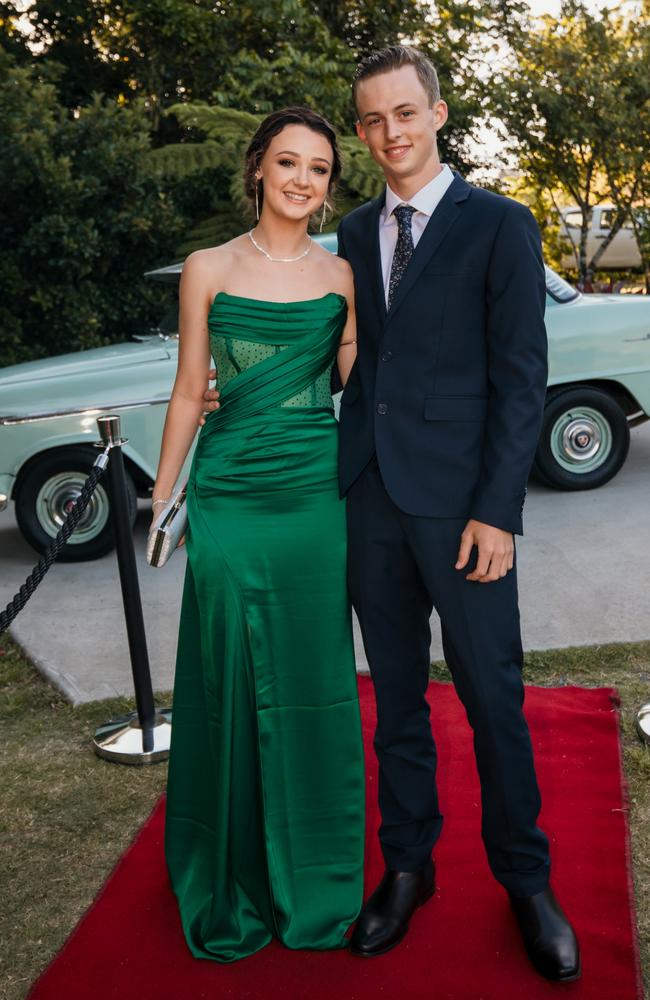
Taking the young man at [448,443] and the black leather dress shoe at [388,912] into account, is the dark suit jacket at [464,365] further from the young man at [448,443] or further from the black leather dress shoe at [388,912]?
the black leather dress shoe at [388,912]

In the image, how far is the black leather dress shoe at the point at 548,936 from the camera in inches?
97.6

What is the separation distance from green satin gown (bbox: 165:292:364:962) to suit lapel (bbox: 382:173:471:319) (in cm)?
31

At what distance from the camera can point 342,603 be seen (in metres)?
2.80

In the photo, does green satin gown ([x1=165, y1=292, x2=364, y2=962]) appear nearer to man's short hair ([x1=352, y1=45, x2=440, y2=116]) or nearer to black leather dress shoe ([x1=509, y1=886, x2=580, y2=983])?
black leather dress shoe ([x1=509, y1=886, x2=580, y2=983])

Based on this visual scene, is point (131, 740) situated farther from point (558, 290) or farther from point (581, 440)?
point (558, 290)

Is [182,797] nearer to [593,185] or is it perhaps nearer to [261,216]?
[261,216]

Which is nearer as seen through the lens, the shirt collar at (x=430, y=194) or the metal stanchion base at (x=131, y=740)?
the shirt collar at (x=430, y=194)

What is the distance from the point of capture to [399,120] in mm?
2510

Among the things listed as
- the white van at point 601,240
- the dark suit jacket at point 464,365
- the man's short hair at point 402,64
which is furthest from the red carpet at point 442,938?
the white van at point 601,240

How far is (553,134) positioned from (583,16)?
155 centimetres

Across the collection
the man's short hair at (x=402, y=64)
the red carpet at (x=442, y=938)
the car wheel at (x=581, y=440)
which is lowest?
the red carpet at (x=442, y=938)

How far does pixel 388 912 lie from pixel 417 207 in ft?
5.98

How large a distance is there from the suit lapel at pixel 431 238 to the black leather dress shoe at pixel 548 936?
5.04 feet

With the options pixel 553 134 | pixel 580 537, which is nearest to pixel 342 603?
pixel 580 537
